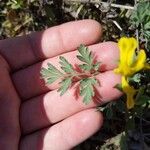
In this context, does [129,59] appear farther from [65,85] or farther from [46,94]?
[46,94]

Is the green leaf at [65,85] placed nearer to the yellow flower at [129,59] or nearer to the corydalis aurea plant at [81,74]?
the corydalis aurea plant at [81,74]

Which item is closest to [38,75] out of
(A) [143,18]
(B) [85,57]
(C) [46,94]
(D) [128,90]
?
(C) [46,94]

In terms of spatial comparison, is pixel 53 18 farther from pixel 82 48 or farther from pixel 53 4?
pixel 82 48

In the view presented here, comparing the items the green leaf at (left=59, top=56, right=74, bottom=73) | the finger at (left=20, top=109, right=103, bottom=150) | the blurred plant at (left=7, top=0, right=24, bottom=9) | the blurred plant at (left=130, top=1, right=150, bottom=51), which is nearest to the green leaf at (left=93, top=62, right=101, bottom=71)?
the green leaf at (left=59, top=56, right=74, bottom=73)

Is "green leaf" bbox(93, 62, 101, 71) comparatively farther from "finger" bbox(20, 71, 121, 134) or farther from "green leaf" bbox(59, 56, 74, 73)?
"green leaf" bbox(59, 56, 74, 73)

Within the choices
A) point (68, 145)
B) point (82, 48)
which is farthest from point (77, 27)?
point (68, 145)

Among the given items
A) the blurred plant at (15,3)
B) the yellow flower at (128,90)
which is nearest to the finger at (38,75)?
the yellow flower at (128,90)
